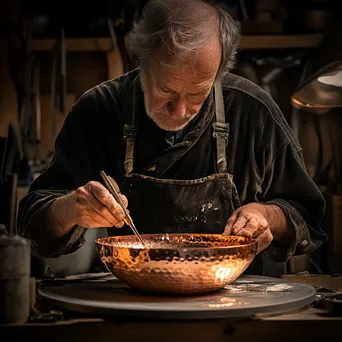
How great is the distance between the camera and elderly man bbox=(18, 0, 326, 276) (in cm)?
234

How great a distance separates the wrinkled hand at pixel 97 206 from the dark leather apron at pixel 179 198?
17.4 inches

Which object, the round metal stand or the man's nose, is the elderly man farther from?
the round metal stand

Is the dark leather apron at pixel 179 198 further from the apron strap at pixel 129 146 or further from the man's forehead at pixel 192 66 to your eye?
the man's forehead at pixel 192 66

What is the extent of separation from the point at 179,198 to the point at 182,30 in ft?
1.94

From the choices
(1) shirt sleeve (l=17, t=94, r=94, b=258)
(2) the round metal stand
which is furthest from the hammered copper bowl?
(1) shirt sleeve (l=17, t=94, r=94, b=258)

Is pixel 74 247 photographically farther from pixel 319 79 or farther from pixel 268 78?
pixel 268 78

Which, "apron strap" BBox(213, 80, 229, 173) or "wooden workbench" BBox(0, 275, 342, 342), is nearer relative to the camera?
"wooden workbench" BBox(0, 275, 342, 342)

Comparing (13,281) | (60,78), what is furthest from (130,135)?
(60,78)

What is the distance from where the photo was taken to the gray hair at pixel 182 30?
91.4 inches

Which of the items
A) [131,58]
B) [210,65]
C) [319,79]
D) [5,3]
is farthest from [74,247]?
[5,3]

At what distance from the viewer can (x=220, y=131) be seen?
8.55 feet

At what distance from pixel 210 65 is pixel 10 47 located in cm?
248

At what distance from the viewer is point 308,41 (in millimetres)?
4492

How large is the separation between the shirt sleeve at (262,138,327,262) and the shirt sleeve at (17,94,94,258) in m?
0.70
